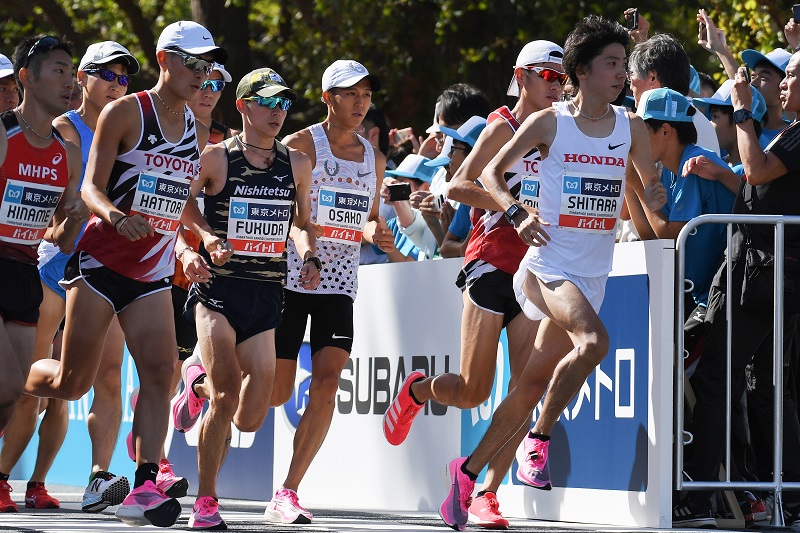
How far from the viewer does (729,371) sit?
24.3 ft

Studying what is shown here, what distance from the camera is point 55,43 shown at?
7.88 m

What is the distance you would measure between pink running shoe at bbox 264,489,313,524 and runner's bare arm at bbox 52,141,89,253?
64.5 inches

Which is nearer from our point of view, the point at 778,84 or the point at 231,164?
the point at 231,164

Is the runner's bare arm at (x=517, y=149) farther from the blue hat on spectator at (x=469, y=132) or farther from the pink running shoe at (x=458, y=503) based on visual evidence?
the blue hat on spectator at (x=469, y=132)

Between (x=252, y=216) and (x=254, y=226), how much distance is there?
2.0 inches

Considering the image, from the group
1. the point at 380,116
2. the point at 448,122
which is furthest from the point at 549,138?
the point at 380,116

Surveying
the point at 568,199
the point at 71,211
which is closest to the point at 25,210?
the point at 71,211

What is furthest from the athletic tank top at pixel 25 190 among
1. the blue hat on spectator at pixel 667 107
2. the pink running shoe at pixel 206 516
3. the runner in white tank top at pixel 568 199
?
the blue hat on spectator at pixel 667 107

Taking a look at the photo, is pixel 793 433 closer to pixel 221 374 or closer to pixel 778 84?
pixel 778 84

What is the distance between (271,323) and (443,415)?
1.71 metres

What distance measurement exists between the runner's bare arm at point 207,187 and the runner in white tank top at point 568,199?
1327mm

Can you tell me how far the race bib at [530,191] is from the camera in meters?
7.70

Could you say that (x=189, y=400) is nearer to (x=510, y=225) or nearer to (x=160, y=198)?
(x=160, y=198)

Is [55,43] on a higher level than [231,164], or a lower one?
higher
